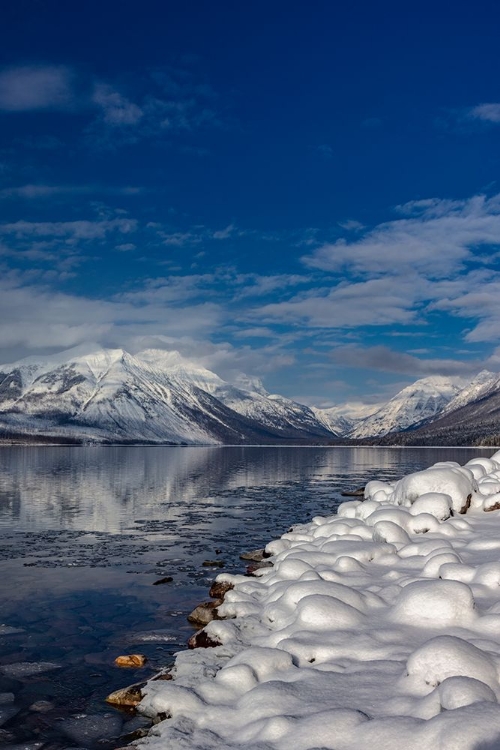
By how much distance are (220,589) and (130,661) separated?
5.41 meters

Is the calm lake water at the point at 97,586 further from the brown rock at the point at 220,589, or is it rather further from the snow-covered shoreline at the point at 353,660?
the snow-covered shoreline at the point at 353,660

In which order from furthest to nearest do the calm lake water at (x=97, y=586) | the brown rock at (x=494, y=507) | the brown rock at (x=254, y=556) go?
1. the brown rock at (x=254, y=556)
2. the brown rock at (x=494, y=507)
3. the calm lake water at (x=97, y=586)

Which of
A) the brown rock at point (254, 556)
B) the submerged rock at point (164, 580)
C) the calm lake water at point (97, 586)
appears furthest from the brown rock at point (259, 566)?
the submerged rock at point (164, 580)

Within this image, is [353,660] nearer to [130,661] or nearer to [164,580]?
[130,661]

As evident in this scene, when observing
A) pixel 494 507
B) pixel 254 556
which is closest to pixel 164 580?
pixel 254 556

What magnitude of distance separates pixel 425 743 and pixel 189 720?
15.2ft

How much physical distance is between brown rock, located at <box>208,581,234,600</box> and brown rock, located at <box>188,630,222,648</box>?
4.67 m

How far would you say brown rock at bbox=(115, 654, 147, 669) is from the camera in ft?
48.2

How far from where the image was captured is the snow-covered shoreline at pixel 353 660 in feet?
27.8

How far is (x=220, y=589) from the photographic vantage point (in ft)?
64.8

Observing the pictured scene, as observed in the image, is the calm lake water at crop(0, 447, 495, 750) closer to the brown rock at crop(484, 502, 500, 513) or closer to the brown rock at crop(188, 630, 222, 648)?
the brown rock at crop(188, 630, 222, 648)

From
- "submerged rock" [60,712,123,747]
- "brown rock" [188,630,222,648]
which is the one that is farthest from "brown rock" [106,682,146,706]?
"brown rock" [188,630,222,648]

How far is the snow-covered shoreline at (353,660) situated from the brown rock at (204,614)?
790mm

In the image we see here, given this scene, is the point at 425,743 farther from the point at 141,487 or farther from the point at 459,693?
the point at 141,487
